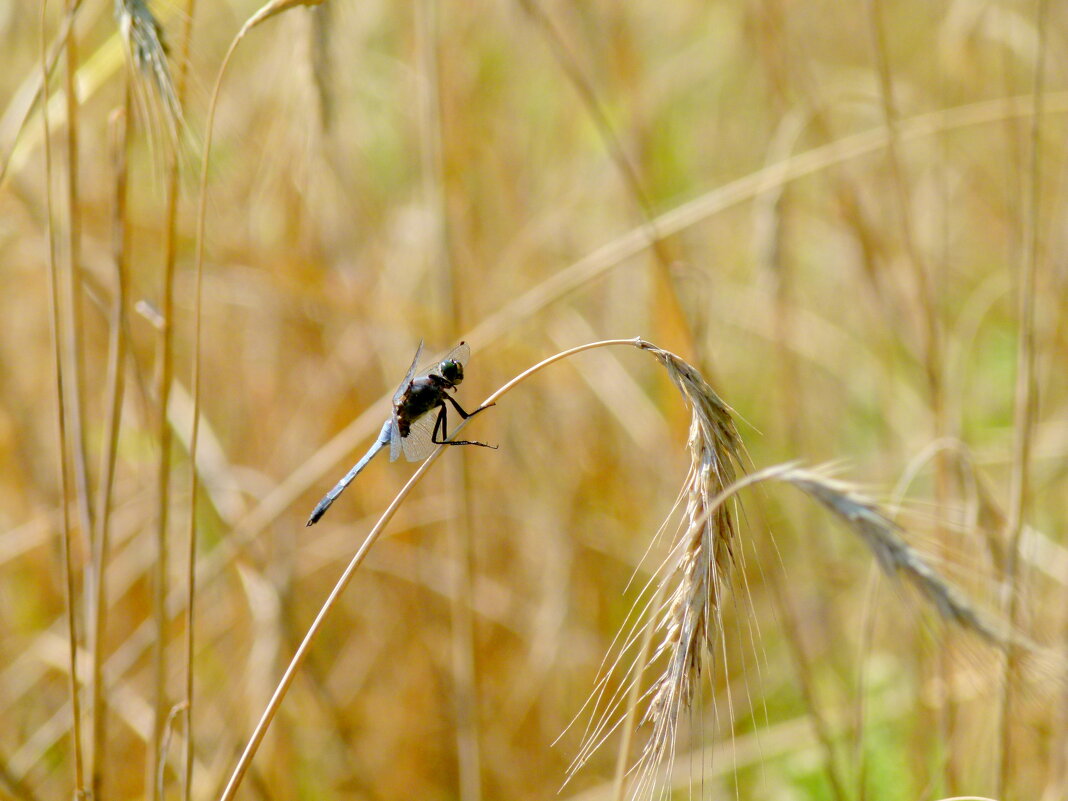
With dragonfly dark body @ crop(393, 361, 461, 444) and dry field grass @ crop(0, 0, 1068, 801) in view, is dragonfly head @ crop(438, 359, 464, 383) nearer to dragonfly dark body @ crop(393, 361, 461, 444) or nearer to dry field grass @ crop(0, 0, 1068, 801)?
dragonfly dark body @ crop(393, 361, 461, 444)

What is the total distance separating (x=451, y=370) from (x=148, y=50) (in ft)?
2.69

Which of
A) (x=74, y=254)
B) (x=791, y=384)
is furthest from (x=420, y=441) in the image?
(x=791, y=384)

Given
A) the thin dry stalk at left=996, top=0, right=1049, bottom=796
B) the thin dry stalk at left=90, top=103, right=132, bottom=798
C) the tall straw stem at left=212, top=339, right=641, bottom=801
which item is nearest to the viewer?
the tall straw stem at left=212, top=339, right=641, bottom=801

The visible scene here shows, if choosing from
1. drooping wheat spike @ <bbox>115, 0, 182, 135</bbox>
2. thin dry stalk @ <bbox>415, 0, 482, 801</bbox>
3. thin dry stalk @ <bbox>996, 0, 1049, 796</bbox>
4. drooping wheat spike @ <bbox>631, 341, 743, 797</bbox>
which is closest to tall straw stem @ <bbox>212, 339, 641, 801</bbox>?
drooping wheat spike @ <bbox>631, 341, 743, 797</bbox>

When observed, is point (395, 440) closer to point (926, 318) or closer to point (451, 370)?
point (451, 370)

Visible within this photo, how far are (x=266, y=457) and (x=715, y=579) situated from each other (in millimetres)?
2498

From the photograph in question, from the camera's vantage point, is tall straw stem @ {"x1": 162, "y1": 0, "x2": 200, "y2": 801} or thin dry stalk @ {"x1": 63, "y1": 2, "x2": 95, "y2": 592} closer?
tall straw stem @ {"x1": 162, "y1": 0, "x2": 200, "y2": 801}

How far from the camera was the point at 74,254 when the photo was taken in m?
1.46

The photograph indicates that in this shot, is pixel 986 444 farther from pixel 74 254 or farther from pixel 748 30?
Answer: pixel 74 254

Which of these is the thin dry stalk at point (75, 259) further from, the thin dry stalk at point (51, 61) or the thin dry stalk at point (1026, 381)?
the thin dry stalk at point (1026, 381)

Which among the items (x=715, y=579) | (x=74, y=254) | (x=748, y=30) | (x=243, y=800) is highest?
A: (x=748, y=30)

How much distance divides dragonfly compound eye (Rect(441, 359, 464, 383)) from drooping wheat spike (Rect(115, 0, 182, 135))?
732 millimetres

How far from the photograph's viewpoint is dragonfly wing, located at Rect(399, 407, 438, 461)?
189 centimetres

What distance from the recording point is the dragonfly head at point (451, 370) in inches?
74.5
